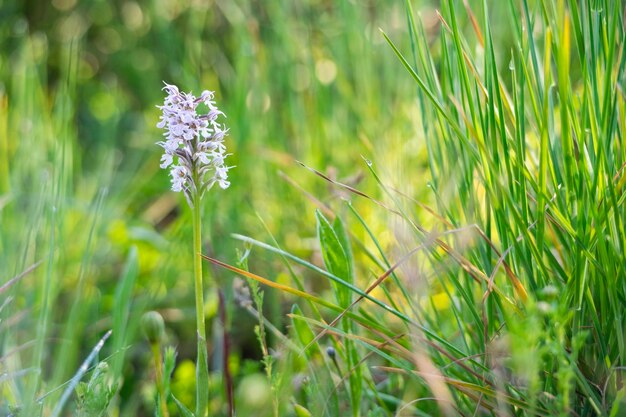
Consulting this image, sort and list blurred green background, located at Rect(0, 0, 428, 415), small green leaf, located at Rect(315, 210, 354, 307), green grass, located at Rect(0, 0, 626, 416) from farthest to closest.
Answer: blurred green background, located at Rect(0, 0, 428, 415), small green leaf, located at Rect(315, 210, 354, 307), green grass, located at Rect(0, 0, 626, 416)

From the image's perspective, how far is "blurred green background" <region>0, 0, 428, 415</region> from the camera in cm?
116

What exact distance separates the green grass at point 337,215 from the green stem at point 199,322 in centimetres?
4

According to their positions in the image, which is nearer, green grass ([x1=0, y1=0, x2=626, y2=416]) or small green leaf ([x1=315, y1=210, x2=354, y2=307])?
green grass ([x1=0, y1=0, x2=626, y2=416])

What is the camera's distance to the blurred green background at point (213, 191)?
1.16 meters

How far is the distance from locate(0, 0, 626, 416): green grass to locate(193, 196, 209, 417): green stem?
0.04 metres

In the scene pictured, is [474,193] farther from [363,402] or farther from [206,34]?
[206,34]

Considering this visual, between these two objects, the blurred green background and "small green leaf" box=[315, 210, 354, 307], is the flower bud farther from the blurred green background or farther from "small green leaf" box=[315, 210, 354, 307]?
"small green leaf" box=[315, 210, 354, 307]

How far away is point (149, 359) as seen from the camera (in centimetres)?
119

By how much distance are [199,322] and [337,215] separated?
8.8 inches

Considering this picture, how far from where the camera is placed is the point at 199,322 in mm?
728

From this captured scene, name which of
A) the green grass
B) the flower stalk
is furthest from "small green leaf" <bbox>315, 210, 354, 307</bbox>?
the flower stalk

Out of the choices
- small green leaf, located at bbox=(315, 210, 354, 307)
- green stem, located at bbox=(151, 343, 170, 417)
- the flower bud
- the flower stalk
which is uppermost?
the flower stalk

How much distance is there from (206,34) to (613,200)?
1.78m

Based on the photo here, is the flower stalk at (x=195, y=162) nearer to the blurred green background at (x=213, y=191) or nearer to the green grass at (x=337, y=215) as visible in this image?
the green grass at (x=337, y=215)
